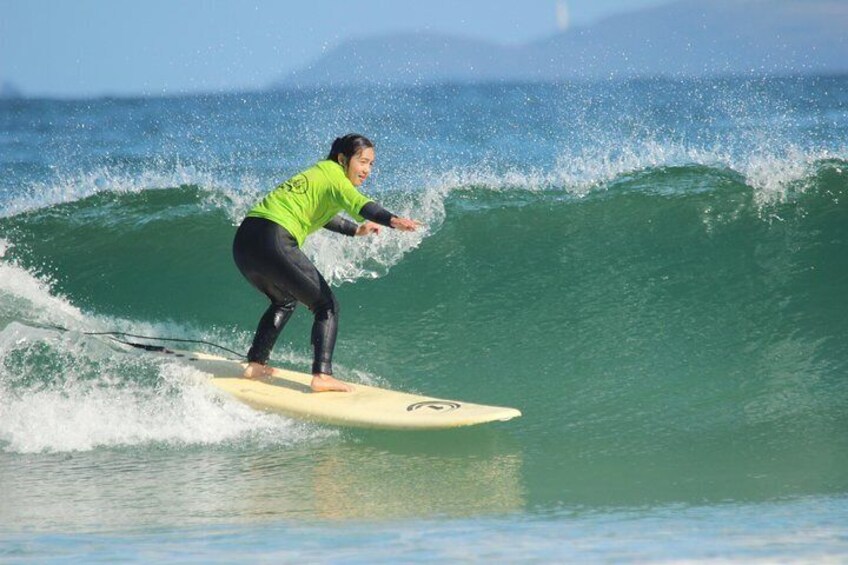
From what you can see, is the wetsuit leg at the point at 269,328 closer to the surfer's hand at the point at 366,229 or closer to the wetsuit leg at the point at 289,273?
the wetsuit leg at the point at 289,273

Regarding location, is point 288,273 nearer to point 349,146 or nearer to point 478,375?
point 349,146

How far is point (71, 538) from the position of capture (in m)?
4.02

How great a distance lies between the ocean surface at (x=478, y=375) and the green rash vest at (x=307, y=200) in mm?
922

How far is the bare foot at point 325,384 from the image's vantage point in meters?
5.91

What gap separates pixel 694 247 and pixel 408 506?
4437mm

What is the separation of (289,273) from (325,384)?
58cm

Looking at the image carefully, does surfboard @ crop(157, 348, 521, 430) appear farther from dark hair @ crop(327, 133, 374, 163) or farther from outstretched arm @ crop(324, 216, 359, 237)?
dark hair @ crop(327, 133, 374, 163)

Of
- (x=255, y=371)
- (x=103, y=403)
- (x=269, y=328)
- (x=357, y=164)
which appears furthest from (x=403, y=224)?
(x=103, y=403)

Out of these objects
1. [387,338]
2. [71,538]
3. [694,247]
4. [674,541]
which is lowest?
[71,538]

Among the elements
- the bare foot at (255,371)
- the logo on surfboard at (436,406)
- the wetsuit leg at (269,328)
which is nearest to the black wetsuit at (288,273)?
the wetsuit leg at (269,328)

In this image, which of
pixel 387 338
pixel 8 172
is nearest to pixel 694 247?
pixel 387 338

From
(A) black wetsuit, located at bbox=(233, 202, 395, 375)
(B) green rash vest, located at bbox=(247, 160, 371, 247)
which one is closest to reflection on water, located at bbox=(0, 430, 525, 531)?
(A) black wetsuit, located at bbox=(233, 202, 395, 375)

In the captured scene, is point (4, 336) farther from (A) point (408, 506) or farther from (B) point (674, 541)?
(B) point (674, 541)

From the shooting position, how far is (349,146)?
5.92 meters
